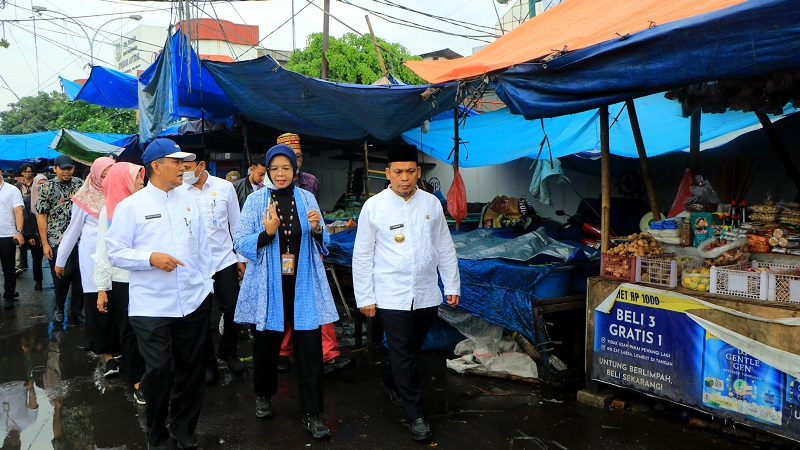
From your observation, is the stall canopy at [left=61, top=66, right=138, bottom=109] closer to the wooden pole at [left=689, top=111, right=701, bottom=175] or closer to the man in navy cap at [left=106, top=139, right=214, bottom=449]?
the man in navy cap at [left=106, top=139, right=214, bottom=449]

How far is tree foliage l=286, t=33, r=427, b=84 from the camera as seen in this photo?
21.7 m

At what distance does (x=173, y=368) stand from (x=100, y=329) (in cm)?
223

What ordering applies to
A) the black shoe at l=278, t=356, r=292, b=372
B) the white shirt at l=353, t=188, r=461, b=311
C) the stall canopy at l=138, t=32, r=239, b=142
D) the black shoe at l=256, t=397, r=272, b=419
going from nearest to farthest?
the white shirt at l=353, t=188, r=461, b=311
the black shoe at l=256, t=397, r=272, b=419
the black shoe at l=278, t=356, r=292, b=372
the stall canopy at l=138, t=32, r=239, b=142

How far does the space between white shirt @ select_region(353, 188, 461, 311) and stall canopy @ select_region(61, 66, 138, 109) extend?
696 cm

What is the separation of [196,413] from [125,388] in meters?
1.66

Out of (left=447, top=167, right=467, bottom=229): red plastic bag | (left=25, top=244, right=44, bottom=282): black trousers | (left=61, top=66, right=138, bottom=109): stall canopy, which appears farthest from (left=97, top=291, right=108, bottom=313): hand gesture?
(left=25, top=244, right=44, bottom=282): black trousers

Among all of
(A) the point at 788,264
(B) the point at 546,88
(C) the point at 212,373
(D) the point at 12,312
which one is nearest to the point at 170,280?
(C) the point at 212,373

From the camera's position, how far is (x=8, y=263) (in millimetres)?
8938

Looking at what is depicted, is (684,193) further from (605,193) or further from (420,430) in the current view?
(420,430)

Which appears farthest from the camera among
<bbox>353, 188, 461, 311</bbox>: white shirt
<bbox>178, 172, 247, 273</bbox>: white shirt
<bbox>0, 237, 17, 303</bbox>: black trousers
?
<bbox>0, 237, 17, 303</bbox>: black trousers

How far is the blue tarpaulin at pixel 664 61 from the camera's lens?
3049 mm

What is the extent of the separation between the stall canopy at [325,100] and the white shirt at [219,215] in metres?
1.35

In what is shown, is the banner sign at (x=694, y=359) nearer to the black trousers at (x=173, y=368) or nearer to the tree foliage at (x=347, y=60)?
the black trousers at (x=173, y=368)

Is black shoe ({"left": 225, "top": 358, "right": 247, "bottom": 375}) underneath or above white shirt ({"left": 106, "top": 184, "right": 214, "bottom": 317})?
underneath
